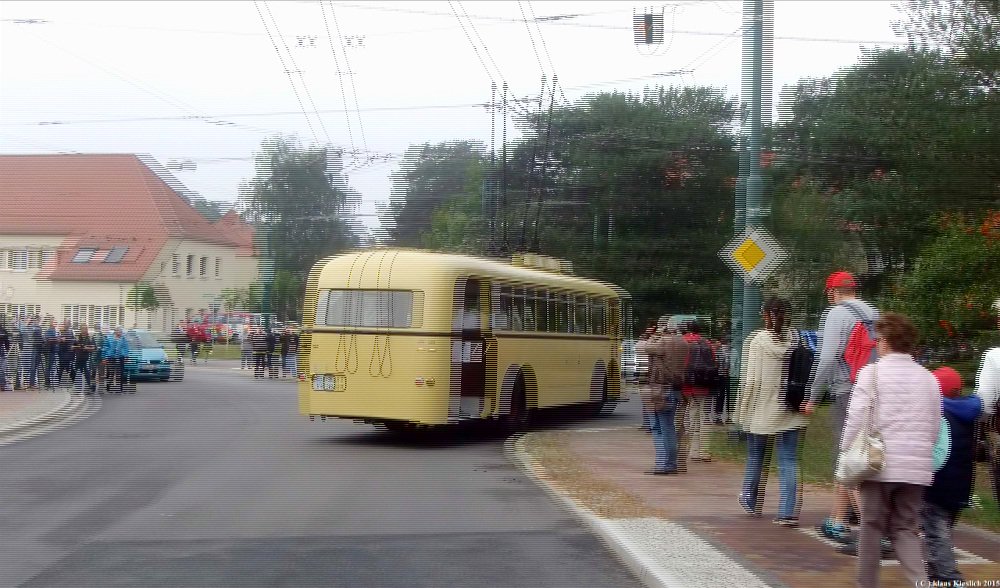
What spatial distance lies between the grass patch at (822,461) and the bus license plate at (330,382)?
5.61 meters

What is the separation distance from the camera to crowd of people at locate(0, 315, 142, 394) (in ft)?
90.6

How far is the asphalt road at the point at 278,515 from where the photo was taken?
7.68 meters

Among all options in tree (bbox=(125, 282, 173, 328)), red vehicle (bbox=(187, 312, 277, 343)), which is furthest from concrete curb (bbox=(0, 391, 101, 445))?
red vehicle (bbox=(187, 312, 277, 343))

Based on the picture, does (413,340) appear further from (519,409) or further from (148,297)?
(148,297)

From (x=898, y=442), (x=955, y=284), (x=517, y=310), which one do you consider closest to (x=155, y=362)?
(x=517, y=310)

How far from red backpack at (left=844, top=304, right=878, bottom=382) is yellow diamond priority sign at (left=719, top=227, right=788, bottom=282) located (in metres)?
6.64

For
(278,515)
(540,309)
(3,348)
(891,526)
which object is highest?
(540,309)

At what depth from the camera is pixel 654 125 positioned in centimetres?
4066

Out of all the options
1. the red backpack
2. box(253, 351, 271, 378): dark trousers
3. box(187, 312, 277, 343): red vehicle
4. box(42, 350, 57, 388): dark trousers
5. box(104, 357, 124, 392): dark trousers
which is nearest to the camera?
the red backpack

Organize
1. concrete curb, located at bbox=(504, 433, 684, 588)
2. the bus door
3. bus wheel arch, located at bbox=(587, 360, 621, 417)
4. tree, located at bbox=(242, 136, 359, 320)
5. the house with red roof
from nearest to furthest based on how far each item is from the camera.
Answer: concrete curb, located at bbox=(504, 433, 684, 588) < the bus door < bus wheel arch, located at bbox=(587, 360, 621, 417) < the house with red roof < tree, located at bbox=(242, 136, 359, 320)

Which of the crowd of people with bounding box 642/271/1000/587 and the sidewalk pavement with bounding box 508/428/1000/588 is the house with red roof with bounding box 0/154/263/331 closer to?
the sidewalk pavement with bounding box 508/428/1000/588

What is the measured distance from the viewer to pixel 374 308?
681 inches

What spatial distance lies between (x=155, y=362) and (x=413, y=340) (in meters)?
21.3

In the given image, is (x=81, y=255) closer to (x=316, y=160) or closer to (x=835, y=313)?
(x=316, y=160)
